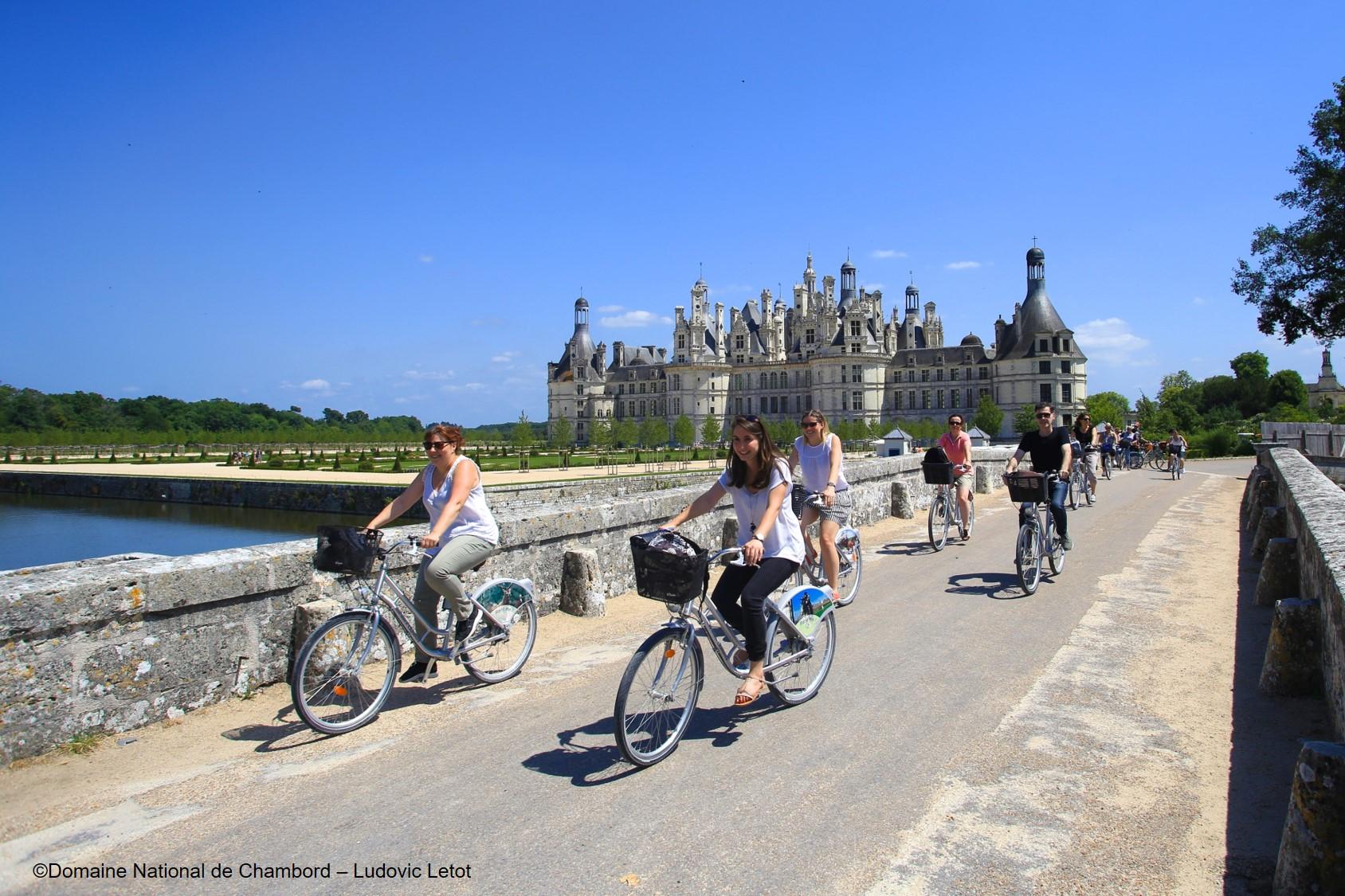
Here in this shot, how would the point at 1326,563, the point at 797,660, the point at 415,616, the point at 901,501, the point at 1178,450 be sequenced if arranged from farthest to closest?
the point at 1178,450 → the point at 901,501 → the point at 415,616 → the point at 797,660 → the point at 1326,563

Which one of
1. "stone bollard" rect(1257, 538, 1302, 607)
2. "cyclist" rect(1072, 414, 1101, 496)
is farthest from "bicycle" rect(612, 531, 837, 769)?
"cyclist" rect(1072, 414, 1101, 496)

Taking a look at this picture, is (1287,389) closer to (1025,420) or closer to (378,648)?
(1025,420)

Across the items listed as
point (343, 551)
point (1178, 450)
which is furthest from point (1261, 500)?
point (1178, 450)

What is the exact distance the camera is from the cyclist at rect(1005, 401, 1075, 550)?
28.4ft

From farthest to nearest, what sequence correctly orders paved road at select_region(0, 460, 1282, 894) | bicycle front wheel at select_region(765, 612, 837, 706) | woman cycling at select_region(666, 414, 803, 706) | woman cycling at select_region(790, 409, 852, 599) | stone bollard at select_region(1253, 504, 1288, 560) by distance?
stone bollard at select_region(1253, 504, 1288, 560) < woman cycling at select_region(790, 409, 852, 599) < bicycle front wheel at select_region(765, 612, 837, 706) < woman cycling at select_region(666, 414, 803, 706) < paved road at select_region(0, 460, 1282, 894)

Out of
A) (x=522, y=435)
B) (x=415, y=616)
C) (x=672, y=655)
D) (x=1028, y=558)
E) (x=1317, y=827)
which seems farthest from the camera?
(x=522, y=435)

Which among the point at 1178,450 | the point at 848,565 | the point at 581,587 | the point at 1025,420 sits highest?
the point at 1025,420

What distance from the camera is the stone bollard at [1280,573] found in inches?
280

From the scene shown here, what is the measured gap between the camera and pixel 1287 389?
294 ft

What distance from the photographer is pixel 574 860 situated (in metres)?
3.17

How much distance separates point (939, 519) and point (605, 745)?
7758mm

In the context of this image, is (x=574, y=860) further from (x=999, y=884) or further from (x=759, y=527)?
(x=759, y=527)

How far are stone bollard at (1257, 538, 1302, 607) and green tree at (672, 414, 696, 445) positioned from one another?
9898 cm

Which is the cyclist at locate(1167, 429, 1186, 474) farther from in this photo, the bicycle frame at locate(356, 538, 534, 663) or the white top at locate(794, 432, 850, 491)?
the bicycle frame at locate(356, 538, 534, 663)
